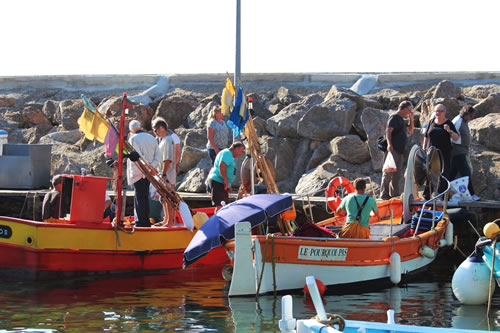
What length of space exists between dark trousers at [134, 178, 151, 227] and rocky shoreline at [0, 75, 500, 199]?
439 cm

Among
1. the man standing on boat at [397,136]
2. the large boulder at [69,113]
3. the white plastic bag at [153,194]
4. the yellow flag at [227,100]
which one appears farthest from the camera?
the large boulder at [69,113]

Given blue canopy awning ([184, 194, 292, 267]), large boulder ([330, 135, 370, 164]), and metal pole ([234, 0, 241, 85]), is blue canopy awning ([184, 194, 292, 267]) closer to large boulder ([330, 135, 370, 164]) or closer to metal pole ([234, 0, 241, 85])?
metal pole ([234, 0, 241, 85])

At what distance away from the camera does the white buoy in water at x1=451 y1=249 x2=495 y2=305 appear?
1097 centimetres

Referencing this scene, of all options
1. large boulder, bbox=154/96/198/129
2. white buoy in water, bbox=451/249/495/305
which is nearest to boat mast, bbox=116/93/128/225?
white buoy in water, bbox=451/249/495/305

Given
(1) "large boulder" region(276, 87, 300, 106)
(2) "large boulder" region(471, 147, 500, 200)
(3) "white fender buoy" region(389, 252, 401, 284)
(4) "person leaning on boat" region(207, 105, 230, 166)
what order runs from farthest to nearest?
1. (1) "large boulder" region(276, 87, 300, 106)
2. (2) "large boulder" region(471, 147, 500, 200)
3. (4) "person leaning on boat" region(207, 105, 230, 166)
4. (3) "white fender buoy" region(389, 252, 401, 284)

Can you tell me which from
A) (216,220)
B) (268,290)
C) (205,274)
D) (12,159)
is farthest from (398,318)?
(12,159)

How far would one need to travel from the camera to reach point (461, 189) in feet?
48.8

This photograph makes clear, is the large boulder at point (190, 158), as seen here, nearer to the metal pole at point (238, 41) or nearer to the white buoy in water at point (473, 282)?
the metal pole at point (238, 41)

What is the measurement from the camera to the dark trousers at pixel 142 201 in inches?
529

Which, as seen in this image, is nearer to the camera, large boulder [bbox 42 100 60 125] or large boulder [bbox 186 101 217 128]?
large boulder [bbox 186 101 217 128]

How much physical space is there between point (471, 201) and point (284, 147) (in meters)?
5.27

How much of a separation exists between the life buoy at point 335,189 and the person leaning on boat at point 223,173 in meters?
1.90

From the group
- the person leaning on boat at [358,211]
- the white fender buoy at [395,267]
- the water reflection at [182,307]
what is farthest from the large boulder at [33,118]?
the white fender buoy at [395,267]

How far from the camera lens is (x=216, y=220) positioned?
11398mm
